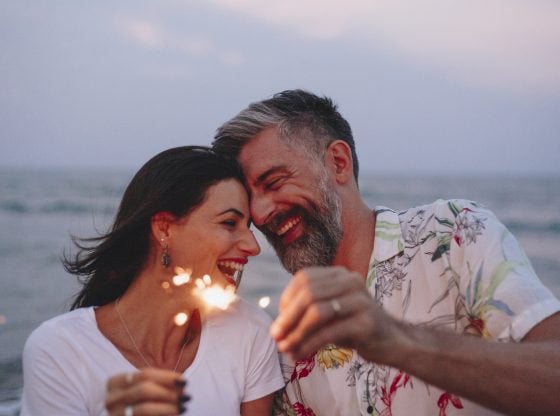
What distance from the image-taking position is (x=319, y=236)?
4141 mm

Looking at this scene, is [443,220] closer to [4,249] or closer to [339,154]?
[339,154]

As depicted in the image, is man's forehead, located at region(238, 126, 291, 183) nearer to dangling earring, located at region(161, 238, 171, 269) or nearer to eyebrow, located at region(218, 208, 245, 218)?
eyebrow, located at region(218, 208, 245, 218)

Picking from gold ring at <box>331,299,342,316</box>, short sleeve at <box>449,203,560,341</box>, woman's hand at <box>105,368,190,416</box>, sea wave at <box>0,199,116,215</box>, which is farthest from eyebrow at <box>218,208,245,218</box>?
sea wave at <box>0,199,116,215</box>

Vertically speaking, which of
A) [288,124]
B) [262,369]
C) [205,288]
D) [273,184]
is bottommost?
[262,369]

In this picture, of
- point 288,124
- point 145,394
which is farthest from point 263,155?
point 145,394

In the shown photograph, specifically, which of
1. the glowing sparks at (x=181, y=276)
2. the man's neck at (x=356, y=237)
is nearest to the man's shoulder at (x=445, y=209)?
the man's neck at (x=356, y=237)

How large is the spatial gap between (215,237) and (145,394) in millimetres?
1569

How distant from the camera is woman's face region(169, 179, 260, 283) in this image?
3830mm

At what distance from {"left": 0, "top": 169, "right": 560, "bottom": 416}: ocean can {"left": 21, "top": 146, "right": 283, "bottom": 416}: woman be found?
307cm

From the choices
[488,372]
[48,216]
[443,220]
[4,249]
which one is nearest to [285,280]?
[4,249]

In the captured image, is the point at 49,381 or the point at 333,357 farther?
the point at 333,357

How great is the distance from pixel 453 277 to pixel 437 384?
1.38 m

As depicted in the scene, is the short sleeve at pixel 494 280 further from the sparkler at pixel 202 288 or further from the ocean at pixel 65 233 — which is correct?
the ocean at pixel 65 233

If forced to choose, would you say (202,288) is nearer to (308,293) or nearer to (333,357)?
(333,357)
